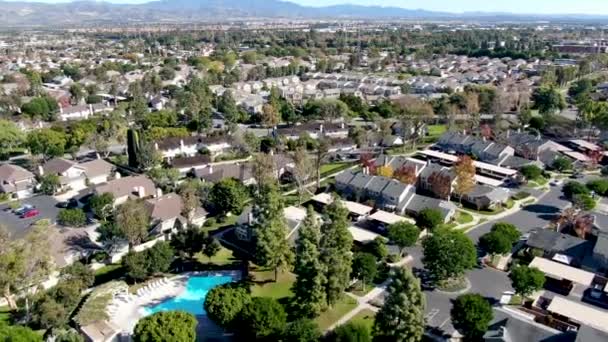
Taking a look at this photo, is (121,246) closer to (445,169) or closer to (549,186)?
(445,169)

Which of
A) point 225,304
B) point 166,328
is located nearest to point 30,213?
point 166,328

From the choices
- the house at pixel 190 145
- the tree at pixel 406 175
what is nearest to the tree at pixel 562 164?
the tree at pixel 406 175

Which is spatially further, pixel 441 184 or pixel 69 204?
pixel 69 204

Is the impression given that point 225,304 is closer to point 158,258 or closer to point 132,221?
point 158,258

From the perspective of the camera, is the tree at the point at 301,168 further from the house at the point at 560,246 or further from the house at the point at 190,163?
the house at the point at 560,246

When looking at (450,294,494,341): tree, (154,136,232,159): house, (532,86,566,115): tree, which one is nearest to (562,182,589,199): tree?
(450,294,494,341): tree

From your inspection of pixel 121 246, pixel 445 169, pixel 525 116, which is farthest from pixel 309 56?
pixel 121 246
